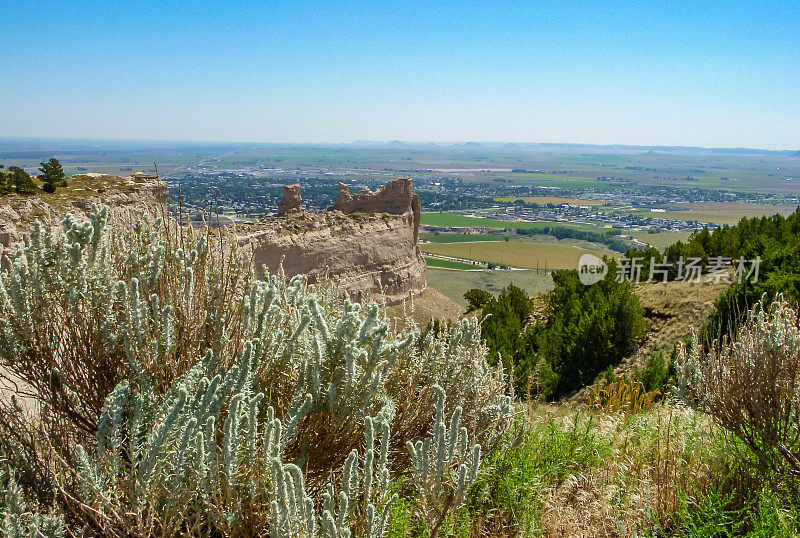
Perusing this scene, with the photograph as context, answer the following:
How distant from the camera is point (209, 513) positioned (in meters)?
1.90

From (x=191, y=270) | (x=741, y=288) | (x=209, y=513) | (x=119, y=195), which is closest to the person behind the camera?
(x=209, y=513)

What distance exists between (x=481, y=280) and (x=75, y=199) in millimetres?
37280

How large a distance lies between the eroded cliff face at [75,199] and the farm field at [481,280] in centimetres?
2598

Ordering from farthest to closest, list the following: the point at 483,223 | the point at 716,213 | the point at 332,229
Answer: the point at 716,213
the point at 483,223
the point at 332,229

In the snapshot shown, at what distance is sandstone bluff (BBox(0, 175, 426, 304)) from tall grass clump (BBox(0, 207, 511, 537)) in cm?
1716

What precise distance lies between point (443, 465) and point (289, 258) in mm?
27521

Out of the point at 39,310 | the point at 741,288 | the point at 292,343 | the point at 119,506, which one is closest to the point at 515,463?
the point at 292,343

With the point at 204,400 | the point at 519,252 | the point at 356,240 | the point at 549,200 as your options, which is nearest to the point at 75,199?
the point at 356,240

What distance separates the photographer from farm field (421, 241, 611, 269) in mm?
59500

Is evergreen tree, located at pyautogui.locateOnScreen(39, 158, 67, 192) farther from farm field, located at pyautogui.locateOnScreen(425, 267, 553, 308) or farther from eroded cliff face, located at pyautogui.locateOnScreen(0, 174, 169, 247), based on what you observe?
farm field, located at pyautogui.locateOnScreen(425, 267, 553, 308)

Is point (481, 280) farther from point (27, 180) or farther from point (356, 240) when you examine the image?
point (27, 180)

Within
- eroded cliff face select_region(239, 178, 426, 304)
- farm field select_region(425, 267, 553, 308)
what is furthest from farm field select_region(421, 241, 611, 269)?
eroded cliff face select_region(239, 178, 426, 304)

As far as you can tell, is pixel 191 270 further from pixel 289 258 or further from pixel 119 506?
pixel 289 258

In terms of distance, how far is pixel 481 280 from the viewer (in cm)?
5000
